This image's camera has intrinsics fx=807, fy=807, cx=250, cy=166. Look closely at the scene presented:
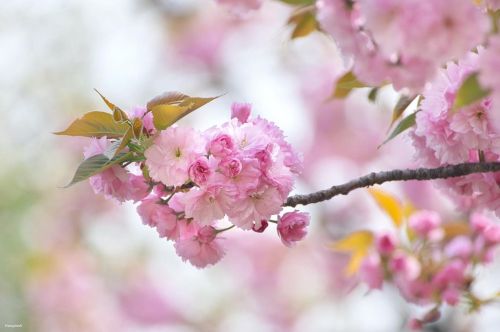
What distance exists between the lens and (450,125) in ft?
4.16

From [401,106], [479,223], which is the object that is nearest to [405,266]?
[479,223]

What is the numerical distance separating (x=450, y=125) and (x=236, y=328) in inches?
219

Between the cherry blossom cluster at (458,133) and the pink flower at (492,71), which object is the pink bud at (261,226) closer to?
the cherry blossom cluster at (458,133)

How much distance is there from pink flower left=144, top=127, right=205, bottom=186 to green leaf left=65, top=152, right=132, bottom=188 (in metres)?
0.04

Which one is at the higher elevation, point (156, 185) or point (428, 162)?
point (428, 162)

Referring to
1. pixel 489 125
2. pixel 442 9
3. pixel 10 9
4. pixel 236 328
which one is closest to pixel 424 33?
pixel 442 9

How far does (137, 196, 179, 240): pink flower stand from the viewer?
1312 mm

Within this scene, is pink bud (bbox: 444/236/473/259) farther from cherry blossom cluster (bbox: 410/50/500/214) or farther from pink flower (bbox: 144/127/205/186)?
pink flower (bbox: 144/127/205/186)

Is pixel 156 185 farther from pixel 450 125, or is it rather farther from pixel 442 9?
pixel 442 9

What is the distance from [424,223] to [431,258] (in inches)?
5.2

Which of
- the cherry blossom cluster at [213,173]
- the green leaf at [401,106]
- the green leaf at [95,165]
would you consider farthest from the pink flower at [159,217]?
the green leaf at [401,106]

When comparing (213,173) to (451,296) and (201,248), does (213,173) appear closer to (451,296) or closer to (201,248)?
(201,248)

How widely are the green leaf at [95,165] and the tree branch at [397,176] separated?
11.1 inches

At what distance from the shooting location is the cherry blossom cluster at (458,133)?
1226 millimetres
